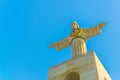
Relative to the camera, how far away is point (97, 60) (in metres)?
24.5

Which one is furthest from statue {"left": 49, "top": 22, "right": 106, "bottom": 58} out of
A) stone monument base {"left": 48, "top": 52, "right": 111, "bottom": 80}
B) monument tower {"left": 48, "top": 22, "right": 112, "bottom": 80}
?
stone monument base {"left": 48, "top": 52, "right": 111, "bottom": 80}

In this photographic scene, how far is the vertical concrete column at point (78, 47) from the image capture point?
26453 mm

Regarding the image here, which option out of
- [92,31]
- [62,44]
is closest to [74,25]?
[92,31]

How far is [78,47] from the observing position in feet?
88.7

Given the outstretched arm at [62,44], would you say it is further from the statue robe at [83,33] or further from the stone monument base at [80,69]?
the stone monument base at [80,69]

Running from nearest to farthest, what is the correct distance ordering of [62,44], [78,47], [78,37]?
[78,47] < [78,37] < [62,44]

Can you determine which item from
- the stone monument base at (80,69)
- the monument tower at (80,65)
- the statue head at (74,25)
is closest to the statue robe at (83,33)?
the monument tower at (80,65)

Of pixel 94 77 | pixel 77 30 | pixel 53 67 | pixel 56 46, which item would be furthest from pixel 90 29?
pixel 94 77

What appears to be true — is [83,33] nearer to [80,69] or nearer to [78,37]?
[78,37]

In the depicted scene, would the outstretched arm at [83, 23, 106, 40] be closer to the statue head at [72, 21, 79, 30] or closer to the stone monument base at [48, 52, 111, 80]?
the statue head at [72, 21, 79, 30]

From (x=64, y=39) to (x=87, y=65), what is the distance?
5.58 metres

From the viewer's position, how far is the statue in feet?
90.4

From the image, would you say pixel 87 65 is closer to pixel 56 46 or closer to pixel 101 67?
pixel 101 67

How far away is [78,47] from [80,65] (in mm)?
2892
